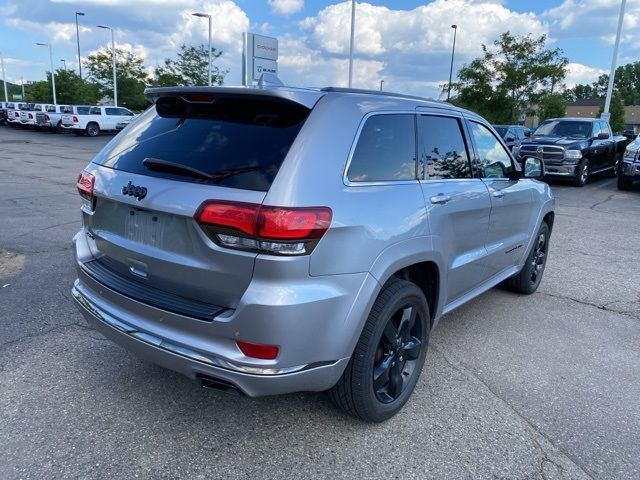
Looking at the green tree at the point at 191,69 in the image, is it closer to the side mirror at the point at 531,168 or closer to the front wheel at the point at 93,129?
the front wheel at the point at 93,129

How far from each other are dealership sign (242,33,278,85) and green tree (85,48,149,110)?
3359cm

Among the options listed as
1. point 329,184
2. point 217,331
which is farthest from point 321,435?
point 329,184

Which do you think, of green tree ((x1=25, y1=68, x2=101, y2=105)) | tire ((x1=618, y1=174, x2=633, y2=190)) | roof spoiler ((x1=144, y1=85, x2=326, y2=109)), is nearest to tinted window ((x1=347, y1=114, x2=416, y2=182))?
roof spoiler ((x1=144, y1=85, x2=326, y2=109))

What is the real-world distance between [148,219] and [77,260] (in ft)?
2.82

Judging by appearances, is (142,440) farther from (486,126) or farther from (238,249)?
(486,126)

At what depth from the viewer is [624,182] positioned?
14266mm

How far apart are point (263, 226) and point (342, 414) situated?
1421mm

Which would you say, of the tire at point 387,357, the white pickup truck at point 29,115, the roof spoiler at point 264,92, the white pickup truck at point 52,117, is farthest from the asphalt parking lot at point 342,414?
the white pickup truck at point 29,115

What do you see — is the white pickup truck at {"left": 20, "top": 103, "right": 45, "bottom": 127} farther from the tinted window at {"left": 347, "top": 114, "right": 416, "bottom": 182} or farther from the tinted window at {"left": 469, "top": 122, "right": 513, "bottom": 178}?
the tinted window at {"left": 347, "top": 114, "right": 416, "bottom": 182}

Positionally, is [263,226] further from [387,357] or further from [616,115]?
[616,115]

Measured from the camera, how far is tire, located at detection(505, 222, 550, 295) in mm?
5199

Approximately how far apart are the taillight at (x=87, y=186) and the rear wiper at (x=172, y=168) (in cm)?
50

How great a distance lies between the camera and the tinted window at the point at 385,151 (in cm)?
272

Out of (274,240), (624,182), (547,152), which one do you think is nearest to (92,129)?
(547,152)
